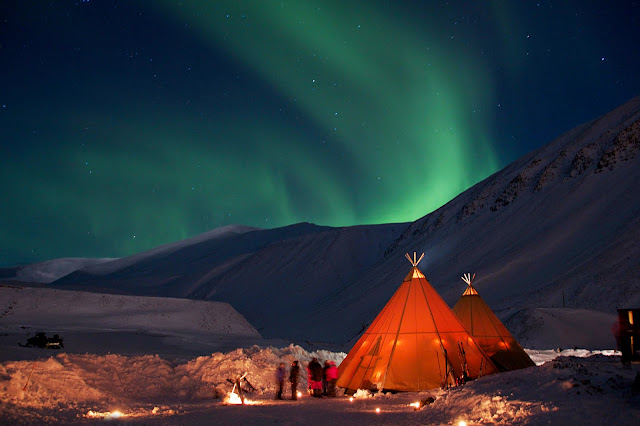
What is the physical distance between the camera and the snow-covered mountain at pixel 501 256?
41.5 meters

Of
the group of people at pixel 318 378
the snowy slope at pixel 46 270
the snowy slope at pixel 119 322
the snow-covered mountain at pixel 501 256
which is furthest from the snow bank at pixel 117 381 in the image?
the snowy slope at pixel 46 270

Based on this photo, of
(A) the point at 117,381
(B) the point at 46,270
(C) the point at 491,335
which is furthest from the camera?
(B) the point at 46,270

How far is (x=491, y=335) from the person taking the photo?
1802cm

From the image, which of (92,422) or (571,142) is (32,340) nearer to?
(92,422)

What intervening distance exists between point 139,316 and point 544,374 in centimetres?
2876

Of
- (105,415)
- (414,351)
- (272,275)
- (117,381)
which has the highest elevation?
(272,275)

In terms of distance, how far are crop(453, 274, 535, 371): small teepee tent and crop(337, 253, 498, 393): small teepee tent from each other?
3.36 meters

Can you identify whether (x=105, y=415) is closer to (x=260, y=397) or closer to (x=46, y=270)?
(x=260, y=397)

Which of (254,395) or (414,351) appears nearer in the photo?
(254,395)

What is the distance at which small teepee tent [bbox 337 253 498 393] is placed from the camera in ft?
42.3

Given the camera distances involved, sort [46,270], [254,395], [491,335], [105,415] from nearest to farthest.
Answer: 1. [105,415]
2. [254,395]
3. [491,335]
4. [46,270]

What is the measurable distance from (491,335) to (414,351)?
19.8ft

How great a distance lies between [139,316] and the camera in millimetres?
32750

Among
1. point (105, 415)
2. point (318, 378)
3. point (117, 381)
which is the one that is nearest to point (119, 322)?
point (117, 381)
